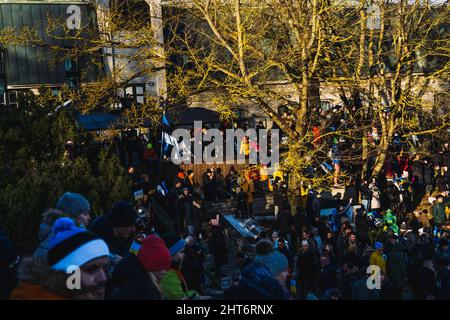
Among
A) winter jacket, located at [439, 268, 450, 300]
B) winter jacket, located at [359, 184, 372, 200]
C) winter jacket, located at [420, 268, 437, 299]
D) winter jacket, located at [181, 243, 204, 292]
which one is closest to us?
winter jacket, located at [181, 243, 204, 292]

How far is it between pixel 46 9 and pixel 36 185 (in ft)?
63.6

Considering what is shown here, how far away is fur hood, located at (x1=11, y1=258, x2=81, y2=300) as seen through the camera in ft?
14.2

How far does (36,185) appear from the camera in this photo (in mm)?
10789

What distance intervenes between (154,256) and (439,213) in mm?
15429

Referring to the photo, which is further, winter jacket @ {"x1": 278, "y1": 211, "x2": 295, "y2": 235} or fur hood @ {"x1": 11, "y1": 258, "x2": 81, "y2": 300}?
winter jacket @ {"x1": 278, "y1": 211, "x2": 295, "y2": 235}

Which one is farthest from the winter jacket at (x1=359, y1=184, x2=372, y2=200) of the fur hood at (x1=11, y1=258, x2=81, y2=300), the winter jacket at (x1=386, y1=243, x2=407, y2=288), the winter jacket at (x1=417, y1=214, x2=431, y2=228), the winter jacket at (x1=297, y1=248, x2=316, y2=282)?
the fur hood at (x1=11, y1=258, x2=81, y2=300)

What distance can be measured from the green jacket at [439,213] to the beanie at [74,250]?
15919 millimetres

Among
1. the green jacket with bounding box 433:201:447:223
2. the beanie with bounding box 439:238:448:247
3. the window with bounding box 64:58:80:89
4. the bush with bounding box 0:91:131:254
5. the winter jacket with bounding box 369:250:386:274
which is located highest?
the window with bounding box 64:58:80:89

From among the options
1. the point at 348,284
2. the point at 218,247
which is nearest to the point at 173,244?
the point at 348,284

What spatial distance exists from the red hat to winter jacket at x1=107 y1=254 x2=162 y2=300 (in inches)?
4.2

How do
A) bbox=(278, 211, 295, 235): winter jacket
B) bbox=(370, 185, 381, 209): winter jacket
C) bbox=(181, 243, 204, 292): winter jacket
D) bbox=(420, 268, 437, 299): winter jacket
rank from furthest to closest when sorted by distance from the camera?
1. bbox=(370, 185, 381, 209): winter jacket
2. bbox=(278, 211, 295, 235): winter jacket
3. bbox=(420, 268, 437, 299): winter jacket
4. bbox=(181, 243, 204, 292): winter jacket

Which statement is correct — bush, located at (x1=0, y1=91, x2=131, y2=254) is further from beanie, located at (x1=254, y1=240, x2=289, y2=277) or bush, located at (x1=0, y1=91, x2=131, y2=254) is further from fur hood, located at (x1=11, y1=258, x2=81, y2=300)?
fur hood, located at (x1=11, y1=258, x2=81, y2=300)

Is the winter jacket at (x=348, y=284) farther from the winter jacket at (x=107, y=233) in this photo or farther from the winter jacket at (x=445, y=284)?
the winter jacket at (x=107, y=233)
